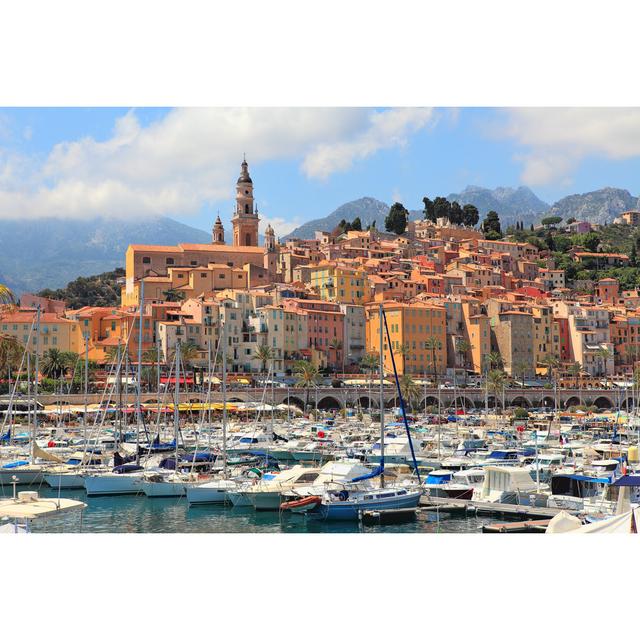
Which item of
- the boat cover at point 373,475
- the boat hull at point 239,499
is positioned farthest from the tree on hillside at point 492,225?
the boat hull at point 239,499

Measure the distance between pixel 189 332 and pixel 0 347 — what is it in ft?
95.5

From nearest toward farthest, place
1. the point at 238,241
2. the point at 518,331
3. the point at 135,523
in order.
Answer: the point at 135,523, the point at 518,331, the point at 238,241

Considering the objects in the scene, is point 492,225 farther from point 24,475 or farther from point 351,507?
point 351,507

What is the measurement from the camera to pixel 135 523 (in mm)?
22625

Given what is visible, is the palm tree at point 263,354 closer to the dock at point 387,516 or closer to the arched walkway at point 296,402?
the arched walkway at point 296,402

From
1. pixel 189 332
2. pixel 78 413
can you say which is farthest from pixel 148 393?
pixel 189 332

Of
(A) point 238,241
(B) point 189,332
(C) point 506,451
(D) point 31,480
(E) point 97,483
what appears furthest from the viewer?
(A) point 238,241

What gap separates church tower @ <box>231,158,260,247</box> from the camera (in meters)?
85.0

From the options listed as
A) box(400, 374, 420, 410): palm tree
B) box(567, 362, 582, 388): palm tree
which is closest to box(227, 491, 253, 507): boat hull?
box(400, 374, 420, 410): palm tree

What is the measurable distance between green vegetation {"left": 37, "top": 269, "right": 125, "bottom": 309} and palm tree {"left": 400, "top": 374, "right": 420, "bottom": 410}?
4519 centimetres

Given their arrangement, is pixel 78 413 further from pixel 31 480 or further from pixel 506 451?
pixel 506 451

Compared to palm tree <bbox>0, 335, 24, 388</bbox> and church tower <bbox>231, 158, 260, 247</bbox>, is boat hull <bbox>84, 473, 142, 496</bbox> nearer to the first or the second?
palm tree <bbox>0, 335, 24, 388</bbox>

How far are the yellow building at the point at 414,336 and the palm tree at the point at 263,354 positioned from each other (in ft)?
29.0
